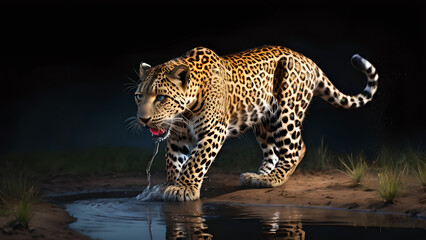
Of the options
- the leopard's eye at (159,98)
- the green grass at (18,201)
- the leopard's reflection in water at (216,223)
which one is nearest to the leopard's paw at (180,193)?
the leopard's reflection in water at (216,223)

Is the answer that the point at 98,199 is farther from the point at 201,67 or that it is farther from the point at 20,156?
the point at 20,156

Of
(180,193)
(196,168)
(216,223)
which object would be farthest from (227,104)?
(216,223)

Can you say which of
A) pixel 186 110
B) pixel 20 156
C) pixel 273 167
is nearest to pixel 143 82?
pixel 186 110

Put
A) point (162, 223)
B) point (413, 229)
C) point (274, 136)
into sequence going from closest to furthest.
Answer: point (413, 229) < point (162, 223) < point (274, 136)

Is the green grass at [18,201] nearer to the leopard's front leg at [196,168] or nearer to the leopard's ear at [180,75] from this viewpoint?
the leopard's front leg at [196,168]

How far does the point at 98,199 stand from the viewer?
25.8 ft

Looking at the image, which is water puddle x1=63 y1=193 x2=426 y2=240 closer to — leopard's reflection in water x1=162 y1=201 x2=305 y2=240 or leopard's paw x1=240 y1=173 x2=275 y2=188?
leopard's reflection in water x1=162 y1=201 x2=305 y2=240

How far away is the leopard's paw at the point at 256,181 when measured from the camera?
8.35 metres

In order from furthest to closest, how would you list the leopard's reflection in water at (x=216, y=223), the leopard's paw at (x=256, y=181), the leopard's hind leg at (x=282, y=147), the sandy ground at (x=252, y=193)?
the leopard's hind leg at (x=282, y=147) → the leopard's paw at (x=256, y=181) → the sandy ground at (x=252, y=193) → the leopard's reflection in water at (x=216, y=223)

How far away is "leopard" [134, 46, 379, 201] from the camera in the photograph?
24.6 ft

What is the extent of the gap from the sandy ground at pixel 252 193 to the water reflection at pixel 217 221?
0.91 ft

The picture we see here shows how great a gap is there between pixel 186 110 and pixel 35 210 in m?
2.29

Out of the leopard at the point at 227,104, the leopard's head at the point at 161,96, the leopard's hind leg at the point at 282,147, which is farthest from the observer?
the leopard's hind leg at the point at 282,147

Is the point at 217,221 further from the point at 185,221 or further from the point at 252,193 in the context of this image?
the point at 252,193
